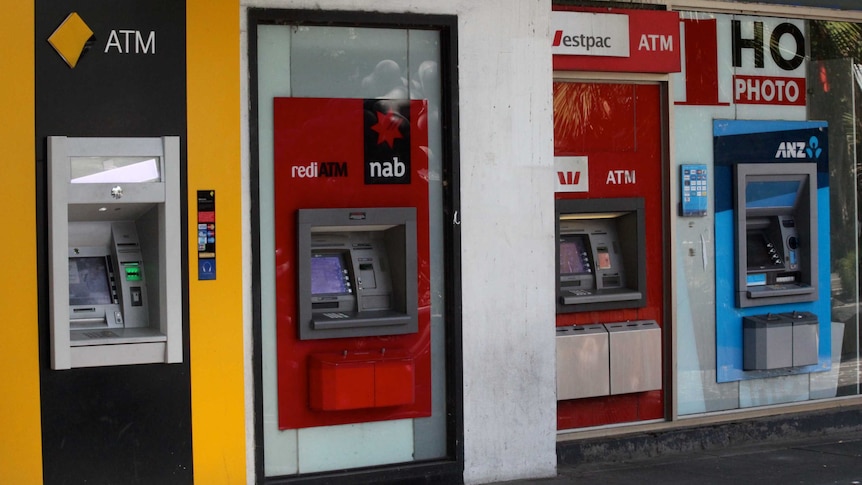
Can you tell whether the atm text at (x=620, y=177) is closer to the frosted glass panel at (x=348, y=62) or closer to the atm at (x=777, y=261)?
the atm at (x=777, y=261)

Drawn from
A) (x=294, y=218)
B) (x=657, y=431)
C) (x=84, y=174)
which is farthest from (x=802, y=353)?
(x=84, y=174)

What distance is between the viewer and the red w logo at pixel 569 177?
7.55m

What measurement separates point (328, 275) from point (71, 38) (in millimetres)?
1923

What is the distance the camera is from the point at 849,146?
8.73m

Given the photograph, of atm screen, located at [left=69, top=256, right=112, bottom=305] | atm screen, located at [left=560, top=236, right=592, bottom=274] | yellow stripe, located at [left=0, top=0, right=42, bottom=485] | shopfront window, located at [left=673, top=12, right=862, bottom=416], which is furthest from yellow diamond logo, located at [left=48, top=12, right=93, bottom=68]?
shopfront window, located at [left=673, top=12, right=862, bottom=416]

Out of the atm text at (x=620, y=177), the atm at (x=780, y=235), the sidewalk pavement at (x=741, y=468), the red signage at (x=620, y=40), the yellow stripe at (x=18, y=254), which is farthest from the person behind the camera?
the atm at (x=780, y=235)

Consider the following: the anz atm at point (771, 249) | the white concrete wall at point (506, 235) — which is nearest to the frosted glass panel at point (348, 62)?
the white concrete wall at point (506, 235)

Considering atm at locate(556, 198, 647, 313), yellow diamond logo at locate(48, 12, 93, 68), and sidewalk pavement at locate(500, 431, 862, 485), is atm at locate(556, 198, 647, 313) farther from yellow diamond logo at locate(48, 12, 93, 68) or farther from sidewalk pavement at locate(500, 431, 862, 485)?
yellow diamond logo at locate(48, 12, 93, 68)

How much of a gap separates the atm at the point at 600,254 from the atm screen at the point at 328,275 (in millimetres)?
1744

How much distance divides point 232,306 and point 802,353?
181 inches

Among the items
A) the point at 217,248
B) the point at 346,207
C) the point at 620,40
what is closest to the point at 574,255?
the point at 620,40

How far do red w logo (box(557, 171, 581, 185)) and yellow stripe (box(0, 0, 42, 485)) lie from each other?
351cm

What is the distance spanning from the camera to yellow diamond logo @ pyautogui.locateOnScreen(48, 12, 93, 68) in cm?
568

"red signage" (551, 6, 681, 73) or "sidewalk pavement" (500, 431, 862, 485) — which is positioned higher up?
"red signage" (551, 6, 681, 73)
